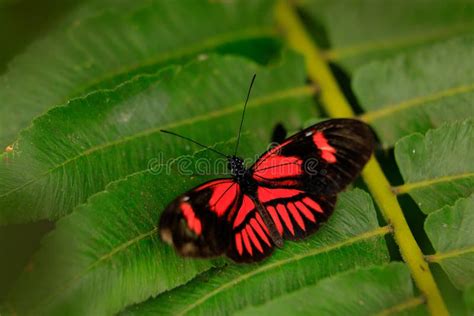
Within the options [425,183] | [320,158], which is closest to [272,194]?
[320,158]

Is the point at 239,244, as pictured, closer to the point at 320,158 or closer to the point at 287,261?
the point at 287,261

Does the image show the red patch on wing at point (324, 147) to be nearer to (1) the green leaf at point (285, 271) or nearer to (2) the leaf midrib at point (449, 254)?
(1) the green leaf at point (285, 271)

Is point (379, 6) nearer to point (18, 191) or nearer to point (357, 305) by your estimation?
point (357, 305)

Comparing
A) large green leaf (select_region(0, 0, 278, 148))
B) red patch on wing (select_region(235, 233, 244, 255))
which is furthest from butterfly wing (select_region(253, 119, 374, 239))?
large green leaf (select_region(0, 0, 278, 148))

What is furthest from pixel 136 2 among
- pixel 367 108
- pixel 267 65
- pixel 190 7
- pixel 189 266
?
pixel 189 266

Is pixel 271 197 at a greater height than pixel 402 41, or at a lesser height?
lesser

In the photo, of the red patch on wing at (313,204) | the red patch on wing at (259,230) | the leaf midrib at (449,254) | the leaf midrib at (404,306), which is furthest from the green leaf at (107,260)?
the leaf midrib at (449,254)
